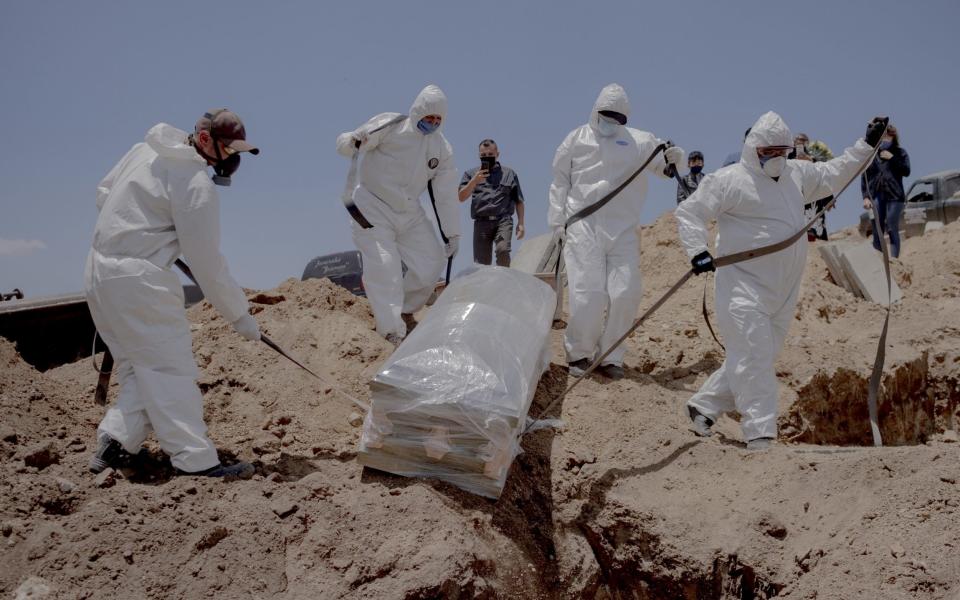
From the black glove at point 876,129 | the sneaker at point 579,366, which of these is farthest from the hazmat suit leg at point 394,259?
the black glove at point 876,129

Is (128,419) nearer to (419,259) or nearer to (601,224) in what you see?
(419,259)

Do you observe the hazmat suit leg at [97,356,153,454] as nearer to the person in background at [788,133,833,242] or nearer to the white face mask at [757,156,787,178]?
the white face mask at [757,156,787,178]

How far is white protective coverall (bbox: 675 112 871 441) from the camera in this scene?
5.13m

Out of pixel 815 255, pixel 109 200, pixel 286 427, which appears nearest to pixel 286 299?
pixel 286 427

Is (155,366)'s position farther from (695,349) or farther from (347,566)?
(695,349)

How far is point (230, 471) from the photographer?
14.0ft

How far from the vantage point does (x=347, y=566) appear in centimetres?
362

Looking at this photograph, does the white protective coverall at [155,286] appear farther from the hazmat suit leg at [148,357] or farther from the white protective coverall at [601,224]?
the white protective coverall at [601,224]

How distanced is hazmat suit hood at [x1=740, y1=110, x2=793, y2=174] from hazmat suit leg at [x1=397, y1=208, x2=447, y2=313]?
2605mm

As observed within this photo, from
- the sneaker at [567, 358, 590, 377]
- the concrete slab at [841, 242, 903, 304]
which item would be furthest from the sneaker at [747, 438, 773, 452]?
the concrete slab at [841, 242, 903, 304]

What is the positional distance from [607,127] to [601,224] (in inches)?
29.9

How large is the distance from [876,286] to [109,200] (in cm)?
793

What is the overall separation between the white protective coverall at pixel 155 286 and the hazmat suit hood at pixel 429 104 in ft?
8.32

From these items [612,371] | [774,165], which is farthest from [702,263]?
[612,371]
